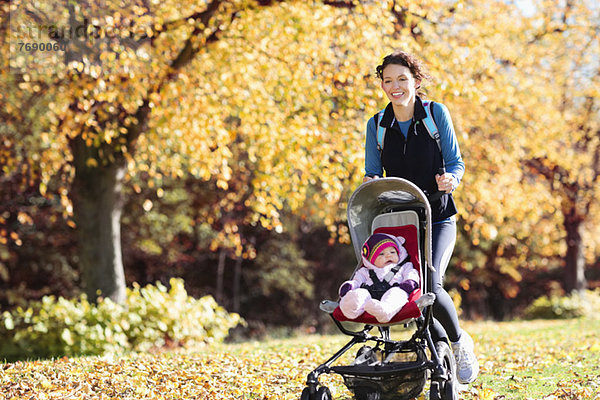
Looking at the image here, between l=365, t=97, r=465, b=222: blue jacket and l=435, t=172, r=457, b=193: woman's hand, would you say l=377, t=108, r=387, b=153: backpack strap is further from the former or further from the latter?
l=435, t=172, r=457, b=193: woman's hand

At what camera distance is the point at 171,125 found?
30.2 ft

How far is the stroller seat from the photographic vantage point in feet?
10.7

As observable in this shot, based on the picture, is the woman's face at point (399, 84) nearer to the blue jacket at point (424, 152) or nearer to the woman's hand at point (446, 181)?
the blue jacket at point (424, 152)

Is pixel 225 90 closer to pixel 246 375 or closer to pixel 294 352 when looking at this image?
pixel 294 352

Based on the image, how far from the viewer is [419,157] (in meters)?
3.81

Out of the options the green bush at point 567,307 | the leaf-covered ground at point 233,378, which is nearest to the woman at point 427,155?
the leaf-covered ground at point 233,378

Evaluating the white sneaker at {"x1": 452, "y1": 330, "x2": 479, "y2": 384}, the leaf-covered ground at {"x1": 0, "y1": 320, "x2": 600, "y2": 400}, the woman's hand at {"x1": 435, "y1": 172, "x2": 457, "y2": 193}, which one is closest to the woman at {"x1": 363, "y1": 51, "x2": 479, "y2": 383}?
the white sneaker at {"x1": 452, "y1": 330, "x2": 479, "y2": 384}

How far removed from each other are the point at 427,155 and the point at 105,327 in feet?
19.7

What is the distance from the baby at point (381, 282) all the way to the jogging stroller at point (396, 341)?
0.05 metres

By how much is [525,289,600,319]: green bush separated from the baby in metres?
13.9

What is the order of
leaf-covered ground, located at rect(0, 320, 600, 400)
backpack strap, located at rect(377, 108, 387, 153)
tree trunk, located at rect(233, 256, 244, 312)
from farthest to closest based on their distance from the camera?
tree trunk, located at rect(233, 256, 244, 312)
leaf-covered ground, located at rect(0, 320, 600, 400)
backpack strap, located at rect(377, 108, 387, 153)

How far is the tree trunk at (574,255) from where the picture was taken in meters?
17.2

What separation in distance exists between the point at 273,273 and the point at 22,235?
242 inches

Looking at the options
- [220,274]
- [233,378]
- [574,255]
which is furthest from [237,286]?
[233,378]
